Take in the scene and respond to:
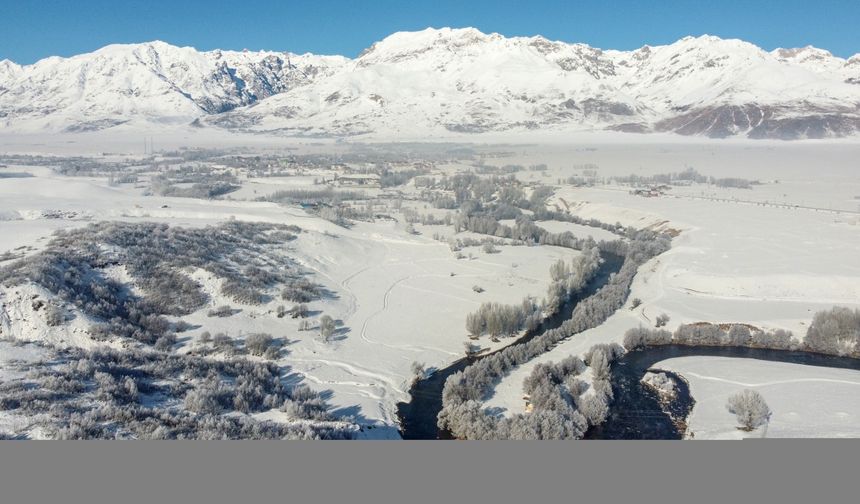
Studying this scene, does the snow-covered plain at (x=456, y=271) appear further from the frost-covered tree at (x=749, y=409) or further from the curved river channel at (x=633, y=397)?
the curved river channel at (x=633, y=397)

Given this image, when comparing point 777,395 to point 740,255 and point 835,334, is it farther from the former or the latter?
point 740,255

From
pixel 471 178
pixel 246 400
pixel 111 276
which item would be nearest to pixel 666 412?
pixel 246 400

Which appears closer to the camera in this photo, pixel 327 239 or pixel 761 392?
pixel 761 392

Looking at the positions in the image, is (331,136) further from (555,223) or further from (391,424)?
(391,424)

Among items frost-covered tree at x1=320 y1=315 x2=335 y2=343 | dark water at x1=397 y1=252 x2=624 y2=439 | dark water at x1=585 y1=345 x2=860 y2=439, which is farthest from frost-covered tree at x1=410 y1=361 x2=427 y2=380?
dark water at x1=585 y1=345 x2=860 y2=439

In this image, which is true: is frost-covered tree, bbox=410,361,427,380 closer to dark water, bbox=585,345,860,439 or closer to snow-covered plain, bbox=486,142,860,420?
snow-covered plain, bbox=486,142,860,420

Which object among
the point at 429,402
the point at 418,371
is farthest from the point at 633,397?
the point at 418,371

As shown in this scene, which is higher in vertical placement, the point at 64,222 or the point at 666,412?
the point at 64,222
